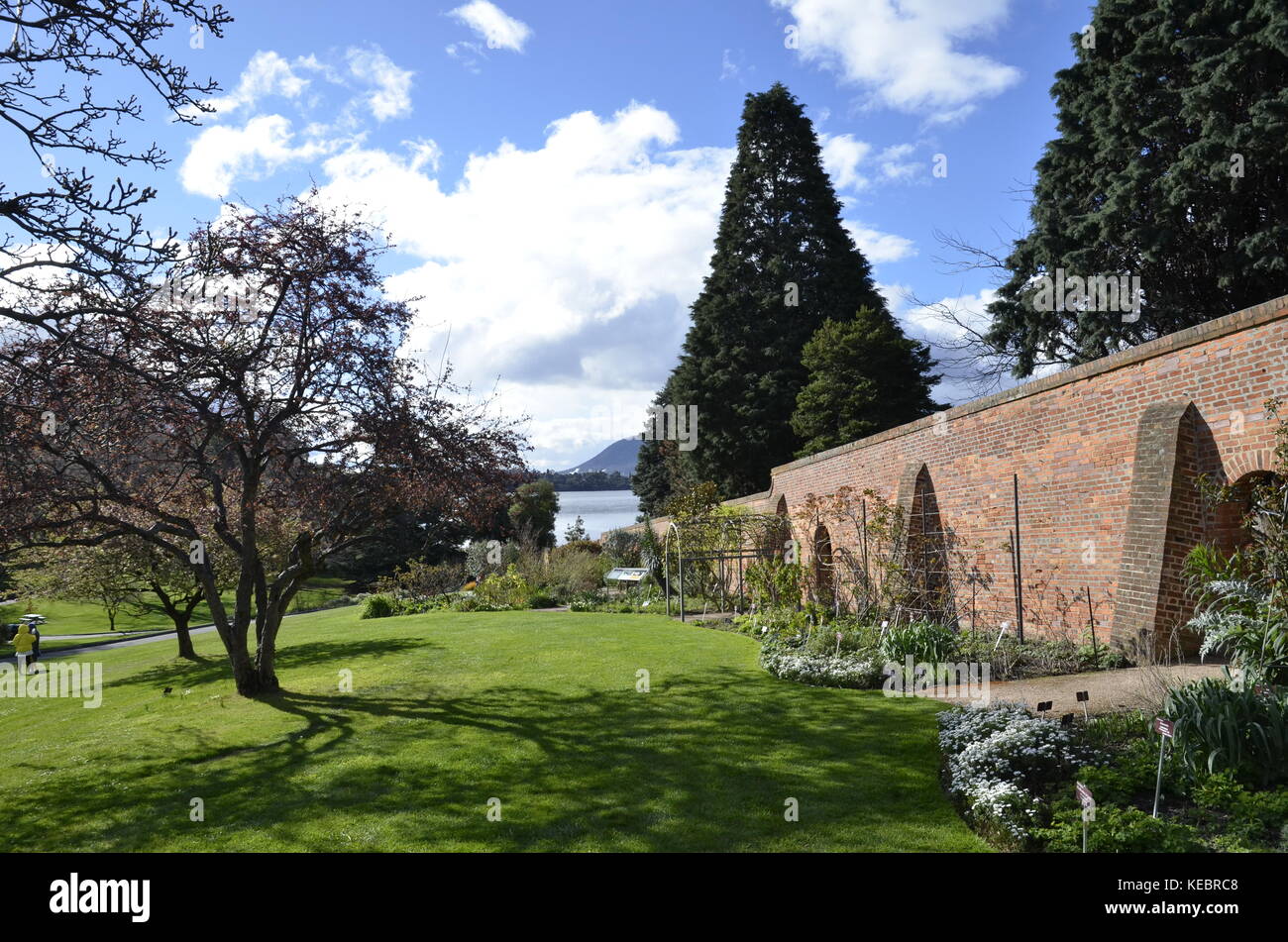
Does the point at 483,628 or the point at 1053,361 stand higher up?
the point at 1053,361

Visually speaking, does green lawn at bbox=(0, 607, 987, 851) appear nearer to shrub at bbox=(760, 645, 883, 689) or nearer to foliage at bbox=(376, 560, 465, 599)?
shrub at bbox=(760, 645, 883, 689)

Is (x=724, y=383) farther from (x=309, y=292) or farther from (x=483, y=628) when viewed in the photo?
(x=309, y=292)

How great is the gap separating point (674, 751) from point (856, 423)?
740 inches

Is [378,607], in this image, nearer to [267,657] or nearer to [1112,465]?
[267,657]

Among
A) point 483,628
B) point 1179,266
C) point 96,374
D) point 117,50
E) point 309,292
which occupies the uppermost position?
point 1179,266

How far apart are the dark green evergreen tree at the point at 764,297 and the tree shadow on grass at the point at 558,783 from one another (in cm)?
2103

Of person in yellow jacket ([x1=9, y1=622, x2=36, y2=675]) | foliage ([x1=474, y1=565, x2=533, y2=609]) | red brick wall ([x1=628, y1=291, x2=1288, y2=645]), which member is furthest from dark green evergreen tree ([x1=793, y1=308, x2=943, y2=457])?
person in yellow jacket ([x1=9, y1=622, x2=36, y2=675])

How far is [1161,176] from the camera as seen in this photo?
1545cm

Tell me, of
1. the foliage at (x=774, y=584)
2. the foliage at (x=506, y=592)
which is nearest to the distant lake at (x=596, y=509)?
the foliage at (x=506, y=592)

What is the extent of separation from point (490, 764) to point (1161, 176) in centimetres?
1716

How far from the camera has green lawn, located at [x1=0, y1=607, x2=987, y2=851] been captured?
5137mm
